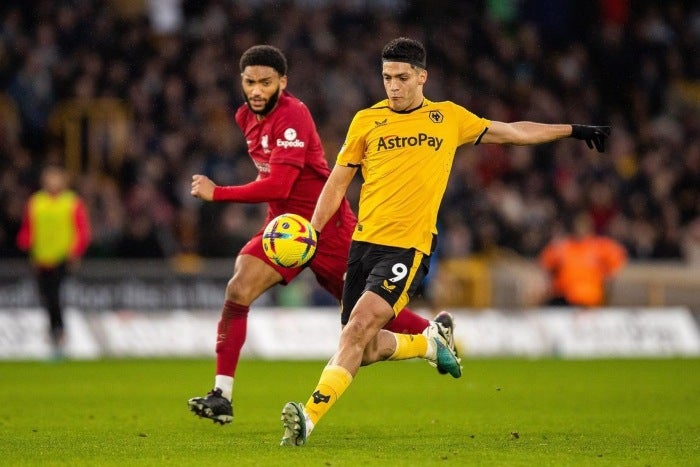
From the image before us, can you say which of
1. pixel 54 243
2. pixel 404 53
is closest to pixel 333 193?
pixel 404 53

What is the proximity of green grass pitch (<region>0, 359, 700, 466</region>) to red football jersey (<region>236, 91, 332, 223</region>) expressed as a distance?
1564 mm

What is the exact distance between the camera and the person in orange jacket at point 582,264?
62.2 feet

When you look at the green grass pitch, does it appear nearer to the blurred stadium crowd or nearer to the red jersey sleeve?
the red jersey sleeve

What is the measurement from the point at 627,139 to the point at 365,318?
17.5 meters

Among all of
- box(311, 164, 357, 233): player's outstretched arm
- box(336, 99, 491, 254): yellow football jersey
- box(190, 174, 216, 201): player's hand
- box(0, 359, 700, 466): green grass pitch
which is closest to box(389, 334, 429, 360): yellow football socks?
box(0, 359, 700, 466): green grass pitch

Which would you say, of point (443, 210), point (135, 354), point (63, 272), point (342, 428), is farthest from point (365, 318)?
point (443, 210)

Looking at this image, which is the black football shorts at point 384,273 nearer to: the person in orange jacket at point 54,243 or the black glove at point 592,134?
the black glove at point 592,134

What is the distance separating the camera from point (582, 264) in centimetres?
1900

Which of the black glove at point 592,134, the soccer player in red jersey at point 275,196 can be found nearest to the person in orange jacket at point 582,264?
the soccer player in red jersey at point 275,196

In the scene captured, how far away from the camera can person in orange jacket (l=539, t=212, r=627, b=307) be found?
62.2 ft

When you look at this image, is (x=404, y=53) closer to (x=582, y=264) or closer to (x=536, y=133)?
(x=536, y=133)

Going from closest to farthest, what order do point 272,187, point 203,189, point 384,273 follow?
point 384,273
point 203,189
point 272,187

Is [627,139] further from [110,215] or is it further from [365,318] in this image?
[365,318]

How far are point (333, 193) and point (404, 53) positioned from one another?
3.14 ft
